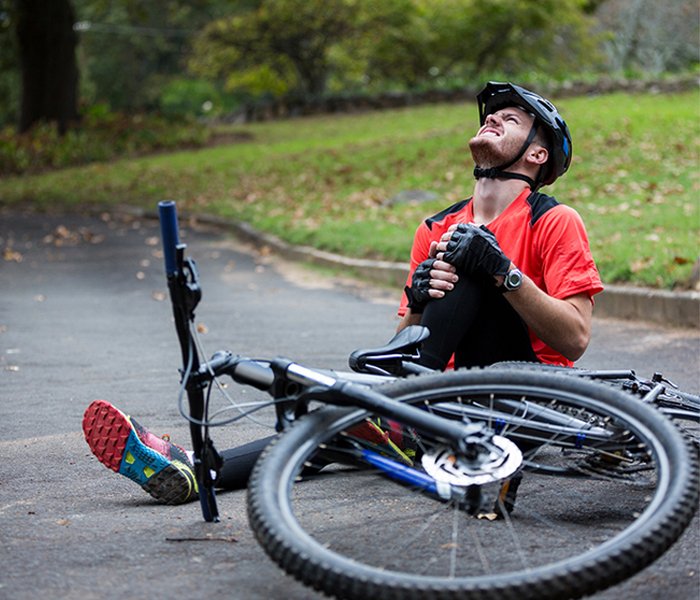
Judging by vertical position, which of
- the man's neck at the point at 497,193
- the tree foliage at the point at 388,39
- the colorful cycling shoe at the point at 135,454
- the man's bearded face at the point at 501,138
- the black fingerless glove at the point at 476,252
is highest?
the man's bearded face at the point at 501,138

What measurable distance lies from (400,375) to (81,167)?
23.3 m

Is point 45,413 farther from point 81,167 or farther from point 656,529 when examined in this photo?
point 81,167

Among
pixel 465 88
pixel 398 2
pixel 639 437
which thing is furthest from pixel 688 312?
pixel 398 2

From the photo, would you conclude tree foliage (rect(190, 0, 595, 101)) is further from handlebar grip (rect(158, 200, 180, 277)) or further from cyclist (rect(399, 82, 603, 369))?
handlebar grip (rect(158, 200, 180, 277))

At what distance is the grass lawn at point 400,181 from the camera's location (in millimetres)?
11523

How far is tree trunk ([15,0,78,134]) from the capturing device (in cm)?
2841

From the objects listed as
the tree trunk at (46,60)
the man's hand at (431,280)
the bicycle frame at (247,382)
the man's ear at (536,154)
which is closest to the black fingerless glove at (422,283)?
the man's hand at (431,280)

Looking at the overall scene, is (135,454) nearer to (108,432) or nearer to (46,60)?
(108,432)

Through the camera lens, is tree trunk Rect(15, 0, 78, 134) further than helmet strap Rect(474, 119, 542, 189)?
Yes

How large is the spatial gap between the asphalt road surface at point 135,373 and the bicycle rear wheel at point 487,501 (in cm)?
31

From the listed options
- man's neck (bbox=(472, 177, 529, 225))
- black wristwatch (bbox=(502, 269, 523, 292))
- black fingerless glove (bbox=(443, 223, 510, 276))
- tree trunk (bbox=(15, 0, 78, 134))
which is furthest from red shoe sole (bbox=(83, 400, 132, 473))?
tree trunk (bbox=(15, 0, 78, 134))

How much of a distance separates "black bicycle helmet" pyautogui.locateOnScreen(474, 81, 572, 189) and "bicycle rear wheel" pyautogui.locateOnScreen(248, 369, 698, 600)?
113 centimetres

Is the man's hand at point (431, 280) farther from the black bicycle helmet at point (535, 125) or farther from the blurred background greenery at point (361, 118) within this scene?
the blurred background greenery at point (361, 118)

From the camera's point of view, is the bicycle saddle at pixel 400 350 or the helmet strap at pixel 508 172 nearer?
the bicycle saddle at pixel 400 350
